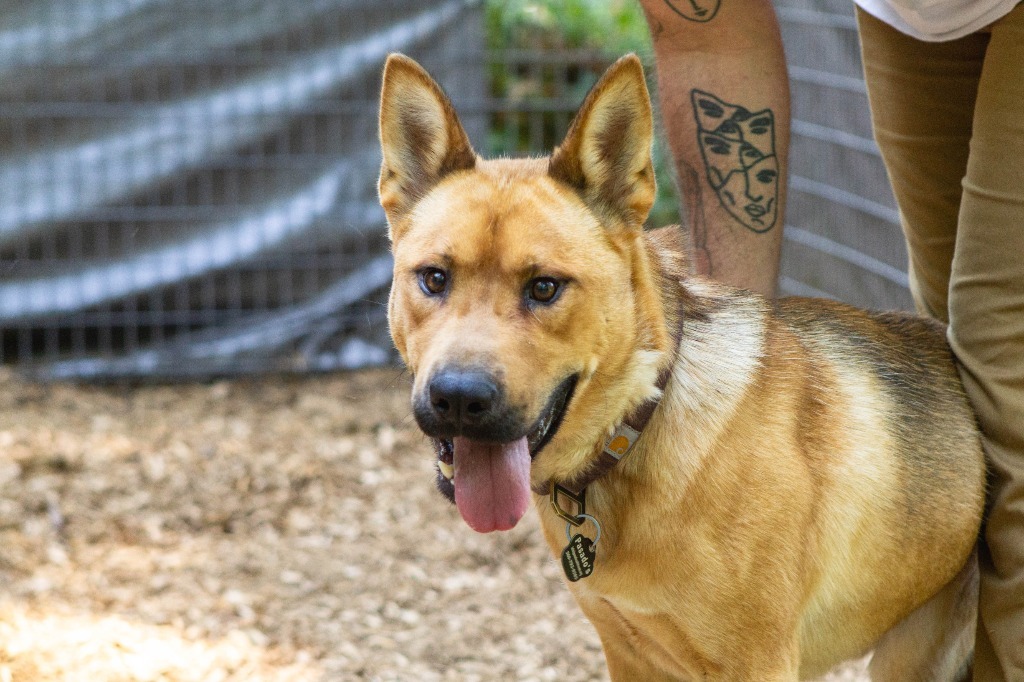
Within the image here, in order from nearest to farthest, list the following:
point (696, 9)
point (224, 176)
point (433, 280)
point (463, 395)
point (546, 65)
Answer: point (463, 395)
point (433, 280)
point (696, 9)
point (224, 176)
point (546, 65)

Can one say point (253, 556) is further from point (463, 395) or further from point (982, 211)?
point (982, 211)

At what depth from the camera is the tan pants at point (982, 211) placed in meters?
2.56

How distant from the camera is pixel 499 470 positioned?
2293 mm

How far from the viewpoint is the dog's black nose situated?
2.16 meters

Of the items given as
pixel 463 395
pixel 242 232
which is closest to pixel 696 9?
pixel 463 395

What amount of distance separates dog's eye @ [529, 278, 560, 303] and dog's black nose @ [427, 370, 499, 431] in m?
0.25

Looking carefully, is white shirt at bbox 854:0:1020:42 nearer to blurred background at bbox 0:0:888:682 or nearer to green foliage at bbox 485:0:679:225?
blurred background at bbox 0:0:888:682

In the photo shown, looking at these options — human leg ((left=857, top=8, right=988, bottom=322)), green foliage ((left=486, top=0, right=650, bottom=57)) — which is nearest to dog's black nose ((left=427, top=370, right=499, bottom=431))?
human leg ((left=857, top=8, right=988, bottom=322))

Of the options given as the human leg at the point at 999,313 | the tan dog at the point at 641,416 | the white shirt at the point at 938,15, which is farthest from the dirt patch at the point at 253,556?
the white shirt at the point at 938,15

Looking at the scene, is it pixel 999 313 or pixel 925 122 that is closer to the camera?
pixel 999 313

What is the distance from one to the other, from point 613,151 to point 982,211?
893 mm

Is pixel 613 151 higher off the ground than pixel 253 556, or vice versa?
pixel 613 151

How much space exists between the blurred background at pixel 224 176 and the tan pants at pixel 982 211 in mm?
2630

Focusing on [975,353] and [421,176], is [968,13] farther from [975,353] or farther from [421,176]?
[421,176]
